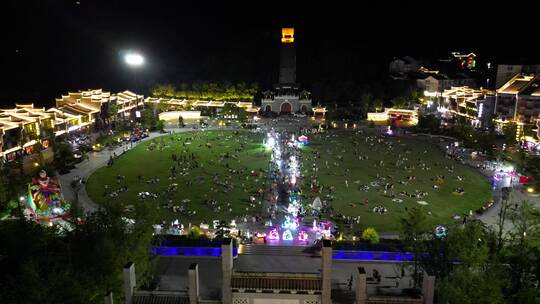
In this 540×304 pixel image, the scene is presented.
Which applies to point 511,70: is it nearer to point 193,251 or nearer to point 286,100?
point 286,100

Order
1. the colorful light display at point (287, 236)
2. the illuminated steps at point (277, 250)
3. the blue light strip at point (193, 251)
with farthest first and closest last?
the colorful light display at point (287, 236) → the illuminated steps at point (277, 250) → the blue light strip at point (193, 251)

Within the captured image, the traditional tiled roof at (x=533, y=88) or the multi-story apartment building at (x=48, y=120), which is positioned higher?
the traditional tiled roof at (x=533, y=88)

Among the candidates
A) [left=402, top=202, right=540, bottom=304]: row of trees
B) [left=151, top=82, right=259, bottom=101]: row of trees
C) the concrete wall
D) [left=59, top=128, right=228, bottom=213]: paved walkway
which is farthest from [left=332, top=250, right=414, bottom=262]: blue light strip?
[left=151, top=82, right=259, bottom=101]: row of trees

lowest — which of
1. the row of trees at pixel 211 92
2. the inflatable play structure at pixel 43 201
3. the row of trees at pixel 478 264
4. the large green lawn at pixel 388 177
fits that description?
the large green lawn at pixel 388 177

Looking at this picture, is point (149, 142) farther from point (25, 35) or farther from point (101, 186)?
point (25, 35)

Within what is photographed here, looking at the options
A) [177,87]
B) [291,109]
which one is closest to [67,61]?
[177,87]

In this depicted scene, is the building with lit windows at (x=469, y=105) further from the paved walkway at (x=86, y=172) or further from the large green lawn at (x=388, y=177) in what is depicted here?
the paved walkway at (x=86, y=172)

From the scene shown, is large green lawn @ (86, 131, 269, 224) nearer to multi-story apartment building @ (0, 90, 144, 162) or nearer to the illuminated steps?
the illuminated steps

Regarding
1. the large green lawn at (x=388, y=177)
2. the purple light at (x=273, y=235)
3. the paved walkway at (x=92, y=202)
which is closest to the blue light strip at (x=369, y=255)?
the paved walkway at (x=92, y=202)
